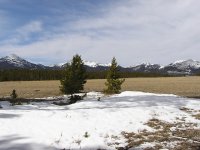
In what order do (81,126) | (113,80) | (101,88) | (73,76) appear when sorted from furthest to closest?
(101,88)
(73,76)
(113,80)
(81,126)

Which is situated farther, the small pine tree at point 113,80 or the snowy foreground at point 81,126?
the small pine tree at point 113,80

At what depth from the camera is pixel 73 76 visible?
46.2 m

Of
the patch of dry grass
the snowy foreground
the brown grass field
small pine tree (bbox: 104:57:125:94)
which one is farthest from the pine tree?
the patch of dry grass

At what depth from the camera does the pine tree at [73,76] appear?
1813 inches

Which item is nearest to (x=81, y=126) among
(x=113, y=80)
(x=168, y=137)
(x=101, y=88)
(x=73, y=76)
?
(x=168, y=137)

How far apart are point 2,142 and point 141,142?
481 cm

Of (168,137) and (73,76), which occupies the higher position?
(73,76)

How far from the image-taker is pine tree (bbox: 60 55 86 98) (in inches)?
1813

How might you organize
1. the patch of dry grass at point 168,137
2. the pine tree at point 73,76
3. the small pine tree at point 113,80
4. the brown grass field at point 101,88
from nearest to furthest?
the patch of dry grass at point 168,137, the small pine tree at point 113,80, the pine tree at point 73,76, the brown grass field at point 101,88

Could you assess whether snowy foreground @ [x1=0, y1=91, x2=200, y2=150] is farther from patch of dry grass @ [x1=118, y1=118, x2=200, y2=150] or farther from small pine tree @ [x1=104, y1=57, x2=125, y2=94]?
small pine tree @ [x1=104, y1=57, x2=125, y2=94]

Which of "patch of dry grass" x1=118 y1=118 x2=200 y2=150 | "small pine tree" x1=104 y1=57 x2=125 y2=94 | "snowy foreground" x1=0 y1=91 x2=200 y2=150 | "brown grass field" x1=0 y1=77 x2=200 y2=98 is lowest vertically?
"brown grass field" x1=0 y1=77 x2=200 y2=98

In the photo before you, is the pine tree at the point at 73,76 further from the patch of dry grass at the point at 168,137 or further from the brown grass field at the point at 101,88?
the patch of dry grass at the point at 168,137

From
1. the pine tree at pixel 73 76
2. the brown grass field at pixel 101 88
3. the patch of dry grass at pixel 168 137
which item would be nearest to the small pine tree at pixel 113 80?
the pine tree at pixel 73 76

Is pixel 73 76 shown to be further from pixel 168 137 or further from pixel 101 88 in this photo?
pixel 101 88
